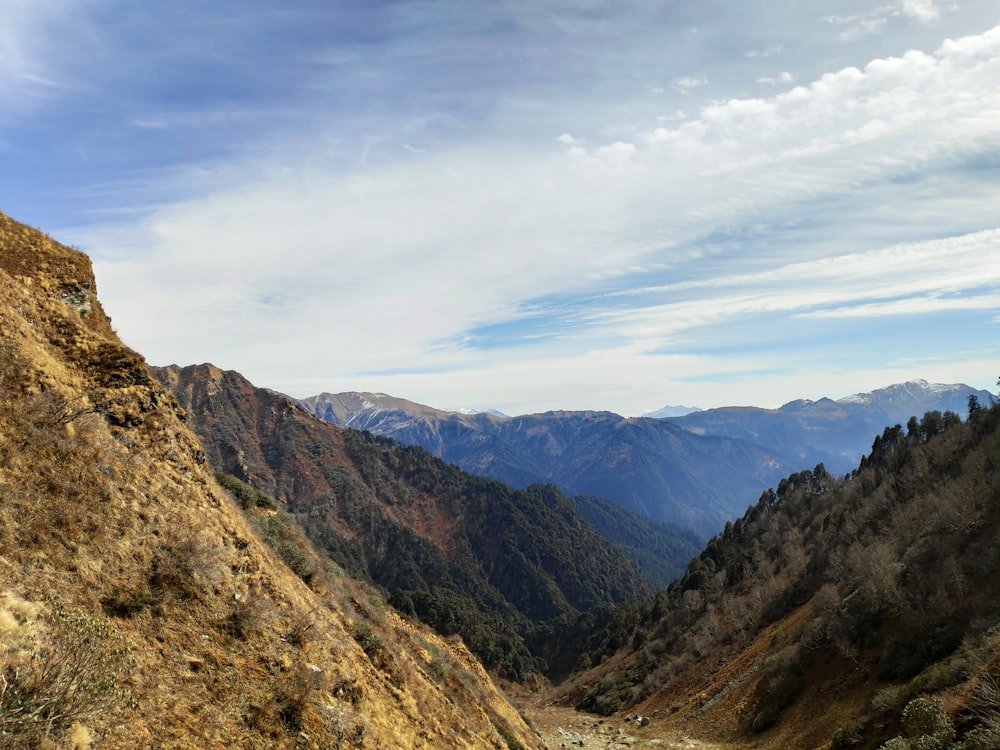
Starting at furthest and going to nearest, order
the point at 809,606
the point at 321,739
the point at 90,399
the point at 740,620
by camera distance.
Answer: the point at 740,620, the point at 809,606, the point at 90,399, the point at 321,739

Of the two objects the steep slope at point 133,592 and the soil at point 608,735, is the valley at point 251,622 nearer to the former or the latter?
the steep slope at point 133,592

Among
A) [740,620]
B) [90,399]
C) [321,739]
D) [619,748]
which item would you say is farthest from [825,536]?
[90,399]

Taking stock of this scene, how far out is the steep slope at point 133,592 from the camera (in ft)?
27.2

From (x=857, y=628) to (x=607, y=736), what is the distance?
20.8 m

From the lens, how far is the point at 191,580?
1252 centimetres

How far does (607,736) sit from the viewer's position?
4244cm

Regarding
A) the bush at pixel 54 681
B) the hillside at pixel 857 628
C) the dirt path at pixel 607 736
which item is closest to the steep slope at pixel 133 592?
the bush at pixel 54 681

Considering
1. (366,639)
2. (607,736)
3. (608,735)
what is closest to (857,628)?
(607,736)

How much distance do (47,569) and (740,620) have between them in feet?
239

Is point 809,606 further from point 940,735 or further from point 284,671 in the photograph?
point 284,671

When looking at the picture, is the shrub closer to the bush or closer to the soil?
the bush

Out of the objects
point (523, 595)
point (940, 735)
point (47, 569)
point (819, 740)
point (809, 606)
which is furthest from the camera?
point (523, 595)

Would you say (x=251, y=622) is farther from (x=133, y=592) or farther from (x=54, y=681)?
(x=54, y=681)

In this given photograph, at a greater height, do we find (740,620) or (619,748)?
(619,748)
